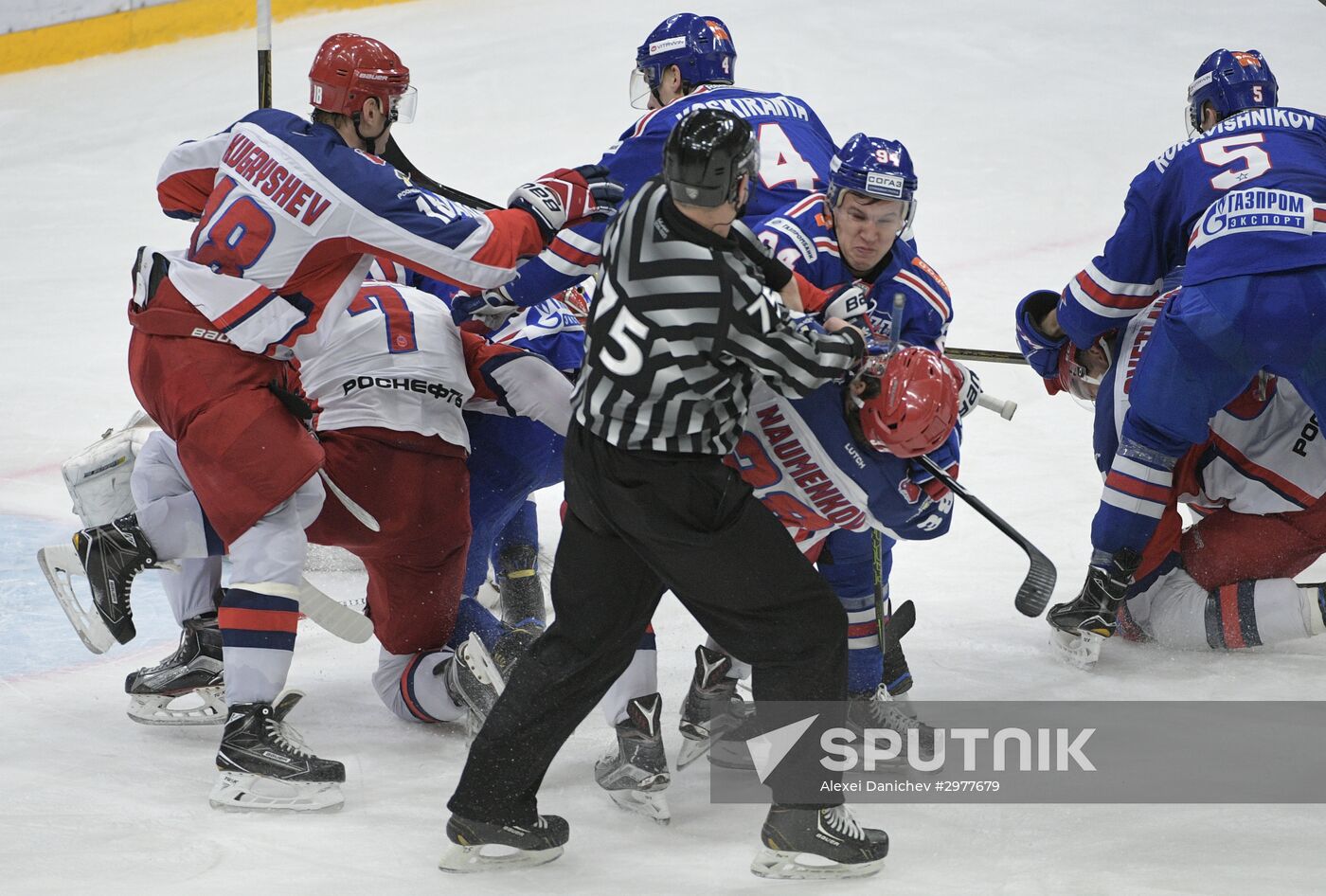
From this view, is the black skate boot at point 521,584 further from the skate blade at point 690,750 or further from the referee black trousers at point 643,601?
the referee black trousers at point 643,601

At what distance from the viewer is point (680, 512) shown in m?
2.35

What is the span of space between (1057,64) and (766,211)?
18.5ft

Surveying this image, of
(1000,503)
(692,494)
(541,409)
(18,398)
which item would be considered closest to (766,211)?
(541,409)

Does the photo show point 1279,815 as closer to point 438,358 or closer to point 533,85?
point 438,358

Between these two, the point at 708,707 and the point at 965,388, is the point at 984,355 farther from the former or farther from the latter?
the point at 708,707

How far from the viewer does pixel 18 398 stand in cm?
532

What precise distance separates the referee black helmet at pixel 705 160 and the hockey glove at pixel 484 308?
1.03m

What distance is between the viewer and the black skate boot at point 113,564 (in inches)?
116

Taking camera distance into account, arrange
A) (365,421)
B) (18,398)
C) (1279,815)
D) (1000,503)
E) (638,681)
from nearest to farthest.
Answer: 1. (1279,815)
2. (638,681)
3. (365,421)
4. (1000,503)
5. (18,398)

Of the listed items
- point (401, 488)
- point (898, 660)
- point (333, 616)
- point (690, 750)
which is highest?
point (401, 488)

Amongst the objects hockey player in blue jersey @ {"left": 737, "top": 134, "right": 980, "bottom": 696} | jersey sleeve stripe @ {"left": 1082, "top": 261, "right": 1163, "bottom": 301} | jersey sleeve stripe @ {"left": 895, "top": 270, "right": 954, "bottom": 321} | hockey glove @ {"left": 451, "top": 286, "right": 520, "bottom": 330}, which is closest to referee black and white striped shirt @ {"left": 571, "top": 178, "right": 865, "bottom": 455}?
hockey player in blue jersey @ {"left": 737, "top": 134, "right": 980, "bottom": 696}

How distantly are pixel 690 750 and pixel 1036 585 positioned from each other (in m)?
0.75

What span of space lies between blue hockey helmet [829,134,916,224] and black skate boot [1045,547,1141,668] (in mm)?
1123

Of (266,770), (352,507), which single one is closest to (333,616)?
(352,507)
